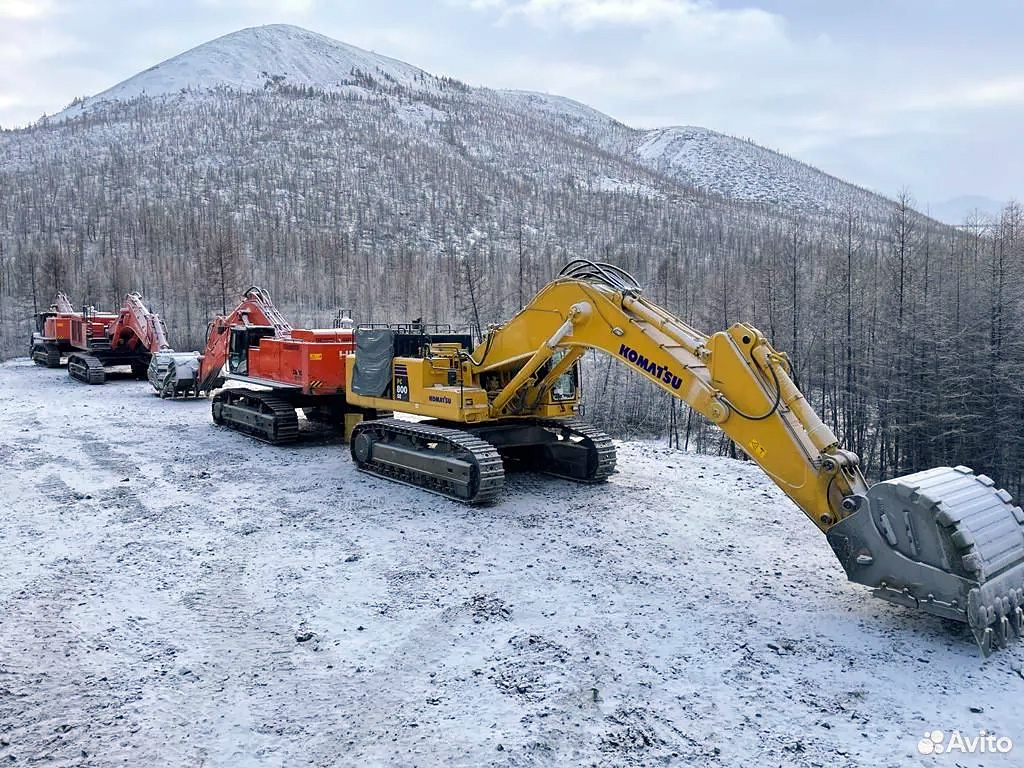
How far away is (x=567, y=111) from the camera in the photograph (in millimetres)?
184500

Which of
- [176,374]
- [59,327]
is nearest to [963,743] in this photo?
[176,374]

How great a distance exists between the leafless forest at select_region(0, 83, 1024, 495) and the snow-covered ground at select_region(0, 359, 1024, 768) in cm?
1663

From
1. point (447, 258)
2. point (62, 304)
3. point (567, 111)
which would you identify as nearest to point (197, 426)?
point (62, 304)

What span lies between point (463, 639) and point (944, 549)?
346 centimetres

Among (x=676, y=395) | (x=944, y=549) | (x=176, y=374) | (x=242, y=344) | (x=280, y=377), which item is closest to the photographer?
(x=944, y=549)

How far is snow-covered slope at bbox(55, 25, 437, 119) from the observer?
408ft

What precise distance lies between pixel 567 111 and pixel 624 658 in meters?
193

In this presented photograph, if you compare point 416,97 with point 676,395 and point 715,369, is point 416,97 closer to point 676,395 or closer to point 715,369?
point 676,395

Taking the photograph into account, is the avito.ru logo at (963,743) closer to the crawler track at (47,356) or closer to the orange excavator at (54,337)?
the orange excavator at (54,337)

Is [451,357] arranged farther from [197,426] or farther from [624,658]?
[197,426]

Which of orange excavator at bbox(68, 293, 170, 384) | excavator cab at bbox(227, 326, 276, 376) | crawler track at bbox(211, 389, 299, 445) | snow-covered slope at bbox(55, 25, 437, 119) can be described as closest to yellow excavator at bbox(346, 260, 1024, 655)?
crawler track at bbox(211, 389, 299, 445)

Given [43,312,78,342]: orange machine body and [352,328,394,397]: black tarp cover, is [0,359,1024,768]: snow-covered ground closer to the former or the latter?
[352,328,394,397]: black tarp cover

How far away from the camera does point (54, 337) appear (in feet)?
82.1

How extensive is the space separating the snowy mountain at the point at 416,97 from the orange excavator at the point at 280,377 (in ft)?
300
